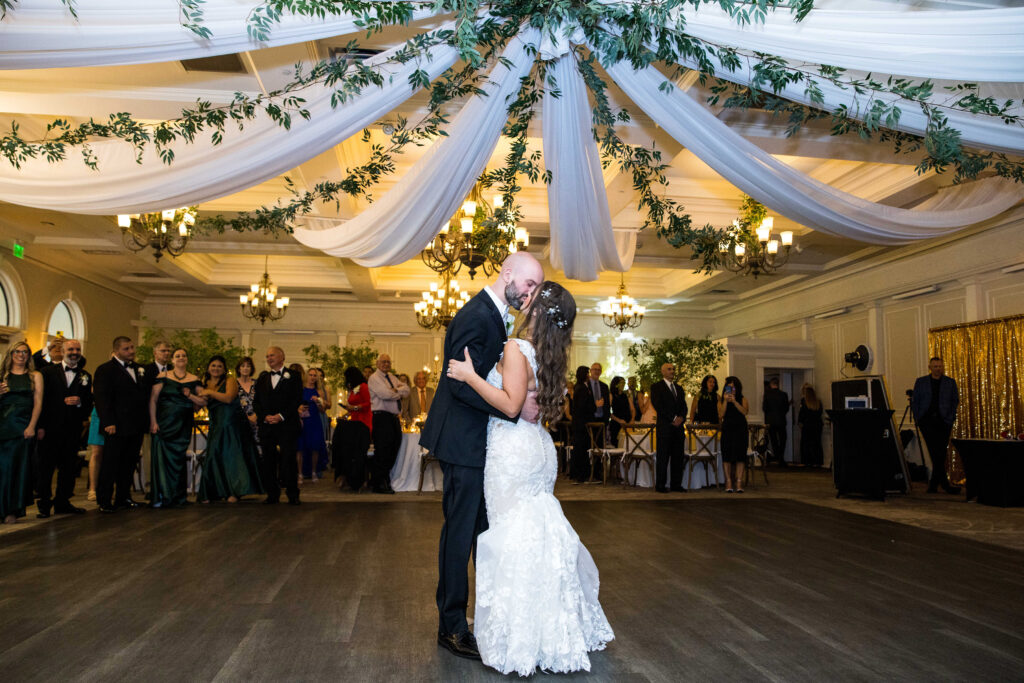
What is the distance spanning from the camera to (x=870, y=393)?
977 centimetres

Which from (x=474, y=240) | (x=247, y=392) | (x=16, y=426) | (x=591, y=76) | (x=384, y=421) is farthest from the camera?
(x=384, y=421)

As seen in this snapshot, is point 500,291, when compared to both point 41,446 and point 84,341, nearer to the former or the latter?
point 41,446

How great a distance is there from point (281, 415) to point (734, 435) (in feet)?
18.1

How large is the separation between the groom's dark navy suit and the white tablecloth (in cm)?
609

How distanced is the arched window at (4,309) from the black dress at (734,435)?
11.3 metres

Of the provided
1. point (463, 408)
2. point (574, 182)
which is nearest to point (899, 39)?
point (574, 182)

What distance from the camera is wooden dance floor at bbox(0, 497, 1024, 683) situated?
2.84 m

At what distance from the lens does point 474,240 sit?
7105 mm

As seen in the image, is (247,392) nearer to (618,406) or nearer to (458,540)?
(458,540)

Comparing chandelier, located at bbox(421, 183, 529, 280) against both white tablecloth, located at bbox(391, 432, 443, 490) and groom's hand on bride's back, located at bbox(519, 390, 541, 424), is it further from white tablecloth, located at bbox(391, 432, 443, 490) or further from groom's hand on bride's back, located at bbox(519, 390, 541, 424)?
groom's hand on bride's back, located at bbox(519, 390, 541, 424)

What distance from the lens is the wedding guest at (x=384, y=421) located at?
28.2 feet

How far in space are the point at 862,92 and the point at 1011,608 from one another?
2.67m

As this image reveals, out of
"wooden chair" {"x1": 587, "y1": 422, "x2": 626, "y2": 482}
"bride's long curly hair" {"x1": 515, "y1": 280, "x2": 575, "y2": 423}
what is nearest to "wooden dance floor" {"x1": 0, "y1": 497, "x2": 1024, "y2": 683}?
"bride's long curly hair" {"x1": 515, "y1": 280, "x2": 575, "y2": 423}

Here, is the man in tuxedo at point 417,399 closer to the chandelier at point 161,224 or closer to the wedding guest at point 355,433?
the wedding guest at point 355,433
